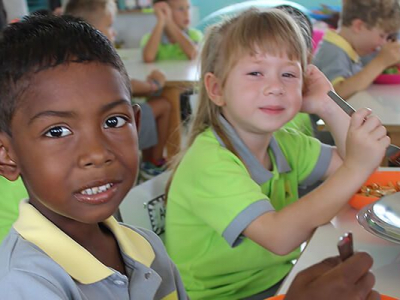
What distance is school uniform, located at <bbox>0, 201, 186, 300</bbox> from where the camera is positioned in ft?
2.09

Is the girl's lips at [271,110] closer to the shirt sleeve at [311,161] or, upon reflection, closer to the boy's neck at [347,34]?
the shirt sleeve at [311,161]

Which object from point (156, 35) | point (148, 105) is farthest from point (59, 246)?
point (156, 35)

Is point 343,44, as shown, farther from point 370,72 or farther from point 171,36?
point 171,36

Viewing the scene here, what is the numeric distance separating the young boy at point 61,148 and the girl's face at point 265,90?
472mm

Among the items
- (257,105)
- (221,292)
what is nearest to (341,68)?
(257,105)

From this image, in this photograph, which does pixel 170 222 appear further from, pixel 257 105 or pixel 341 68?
pixel 341 68

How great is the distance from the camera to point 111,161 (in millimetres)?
675

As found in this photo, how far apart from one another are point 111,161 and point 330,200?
45 centimetres

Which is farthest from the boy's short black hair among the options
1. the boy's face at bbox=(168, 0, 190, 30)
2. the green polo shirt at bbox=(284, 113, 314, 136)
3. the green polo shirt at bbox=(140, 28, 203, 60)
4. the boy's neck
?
the boy's face at bbox=(168, 0, 190, 30)

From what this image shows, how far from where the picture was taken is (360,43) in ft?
7.86

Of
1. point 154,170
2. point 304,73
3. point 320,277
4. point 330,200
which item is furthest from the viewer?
point 154,170

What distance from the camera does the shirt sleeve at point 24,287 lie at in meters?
0.62

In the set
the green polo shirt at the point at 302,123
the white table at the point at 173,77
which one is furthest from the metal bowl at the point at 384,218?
the white table at the point at 173,77

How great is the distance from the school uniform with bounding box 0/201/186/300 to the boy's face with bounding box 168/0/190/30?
2960 millimetres
